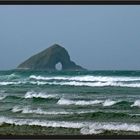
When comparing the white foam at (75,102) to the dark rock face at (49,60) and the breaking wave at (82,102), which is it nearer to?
the breaking wave at (82,102)

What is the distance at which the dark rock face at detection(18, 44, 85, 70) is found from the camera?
13.9ft

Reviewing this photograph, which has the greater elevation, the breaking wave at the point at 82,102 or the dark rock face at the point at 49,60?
the dark rock face at the point at 49,60

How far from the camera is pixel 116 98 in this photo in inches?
236

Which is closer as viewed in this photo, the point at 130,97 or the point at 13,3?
the point at 13,3

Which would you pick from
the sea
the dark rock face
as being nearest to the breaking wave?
the sea

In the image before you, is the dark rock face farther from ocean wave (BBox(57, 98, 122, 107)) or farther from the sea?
ocean wave (BBox(57, 98, 122, 107))

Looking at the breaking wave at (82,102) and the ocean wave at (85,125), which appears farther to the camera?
the breaking wave at (82,102)

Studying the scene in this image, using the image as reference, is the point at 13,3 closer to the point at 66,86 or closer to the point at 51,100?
the point at 51,100

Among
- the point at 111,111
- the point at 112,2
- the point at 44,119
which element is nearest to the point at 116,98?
the point at 111,111

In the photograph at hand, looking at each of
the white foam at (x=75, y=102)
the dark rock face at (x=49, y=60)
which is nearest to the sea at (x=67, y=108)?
the white foam at (x=75, y=102)

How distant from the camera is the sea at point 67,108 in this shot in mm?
4305

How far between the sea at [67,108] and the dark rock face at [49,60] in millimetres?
130

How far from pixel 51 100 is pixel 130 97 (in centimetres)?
112

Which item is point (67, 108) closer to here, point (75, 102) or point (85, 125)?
point (75, 102)
